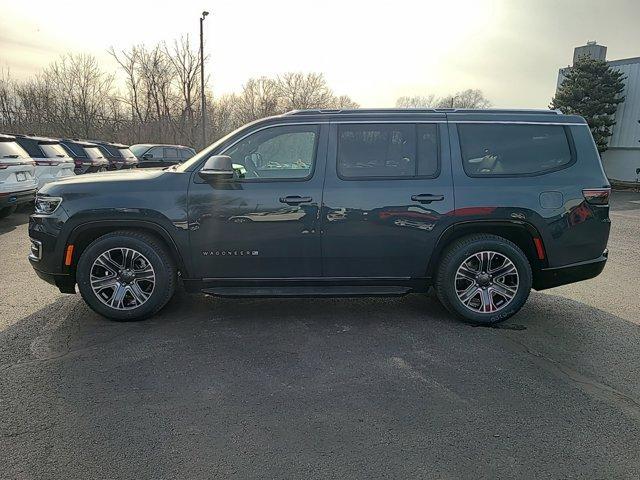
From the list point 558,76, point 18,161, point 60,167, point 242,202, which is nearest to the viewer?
point 242,202

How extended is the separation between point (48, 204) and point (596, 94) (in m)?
24.3

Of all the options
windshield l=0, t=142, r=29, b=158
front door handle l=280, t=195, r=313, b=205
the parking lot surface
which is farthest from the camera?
windshield l=0, t=142, r=29, b=158

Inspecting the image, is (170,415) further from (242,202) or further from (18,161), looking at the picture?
(18,161)

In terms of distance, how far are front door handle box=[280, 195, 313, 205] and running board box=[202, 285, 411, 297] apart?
0.82 meters

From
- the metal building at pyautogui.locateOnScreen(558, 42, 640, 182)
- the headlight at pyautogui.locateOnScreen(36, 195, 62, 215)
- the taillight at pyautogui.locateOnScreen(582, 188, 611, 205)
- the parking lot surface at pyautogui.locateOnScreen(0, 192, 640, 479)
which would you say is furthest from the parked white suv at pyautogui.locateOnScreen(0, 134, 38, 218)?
the metal building at pyautogui.locateOnScreen(558, 42, 640, 182)

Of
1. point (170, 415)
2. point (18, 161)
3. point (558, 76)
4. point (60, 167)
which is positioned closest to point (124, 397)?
point (170, 415)

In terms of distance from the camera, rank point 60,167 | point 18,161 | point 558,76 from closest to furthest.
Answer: point 18,161, point 60,167, point 558,76

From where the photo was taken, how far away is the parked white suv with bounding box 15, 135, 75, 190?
10575 mm

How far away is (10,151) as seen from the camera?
356 inches

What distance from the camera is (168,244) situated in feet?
13.7

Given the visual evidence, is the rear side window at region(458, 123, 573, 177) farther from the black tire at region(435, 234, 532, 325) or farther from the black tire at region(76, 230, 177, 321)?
the black tire at region(76, 230, 177, 321)

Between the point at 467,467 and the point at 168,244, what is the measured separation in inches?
121

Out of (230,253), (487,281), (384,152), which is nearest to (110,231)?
(230,253)

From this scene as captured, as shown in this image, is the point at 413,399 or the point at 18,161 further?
the point at 18,161
